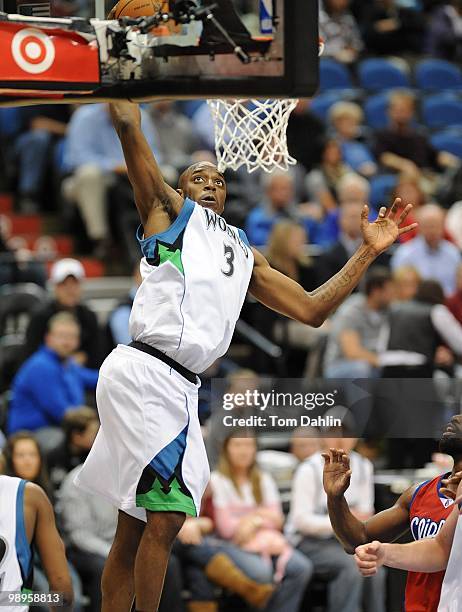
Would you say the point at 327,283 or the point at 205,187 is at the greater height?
the point at 205,187

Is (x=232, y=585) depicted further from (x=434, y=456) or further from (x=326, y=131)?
(x=326, y=131)

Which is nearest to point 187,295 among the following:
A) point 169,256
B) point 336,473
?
point 169,256

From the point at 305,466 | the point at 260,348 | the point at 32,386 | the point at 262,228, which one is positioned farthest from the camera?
the point at 262,228

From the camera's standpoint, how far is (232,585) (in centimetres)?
817

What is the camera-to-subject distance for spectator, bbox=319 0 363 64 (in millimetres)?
15336

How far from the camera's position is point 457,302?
1056cm

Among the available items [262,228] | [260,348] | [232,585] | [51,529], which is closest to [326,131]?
[262,228]

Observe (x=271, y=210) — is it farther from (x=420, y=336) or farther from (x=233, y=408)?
(x=233, y=408)

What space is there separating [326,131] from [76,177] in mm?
2669

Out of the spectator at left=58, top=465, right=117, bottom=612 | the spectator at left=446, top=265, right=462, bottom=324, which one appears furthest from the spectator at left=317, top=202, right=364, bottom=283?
the spectator at left=58, top=465, right=117, bottom=612

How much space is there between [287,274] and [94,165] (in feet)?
7.47

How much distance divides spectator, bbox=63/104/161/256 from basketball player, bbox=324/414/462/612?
6.41 m

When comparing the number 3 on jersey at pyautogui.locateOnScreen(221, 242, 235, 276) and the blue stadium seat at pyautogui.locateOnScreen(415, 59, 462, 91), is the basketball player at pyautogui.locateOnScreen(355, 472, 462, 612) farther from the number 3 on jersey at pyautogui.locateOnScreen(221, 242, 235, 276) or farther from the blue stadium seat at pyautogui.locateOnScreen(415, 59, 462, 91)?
the blue stadium seat at pyautogui.locateOnScreen(415, 59, 462, 91)

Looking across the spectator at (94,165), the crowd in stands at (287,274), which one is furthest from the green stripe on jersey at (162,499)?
the spectator at (94,165)
